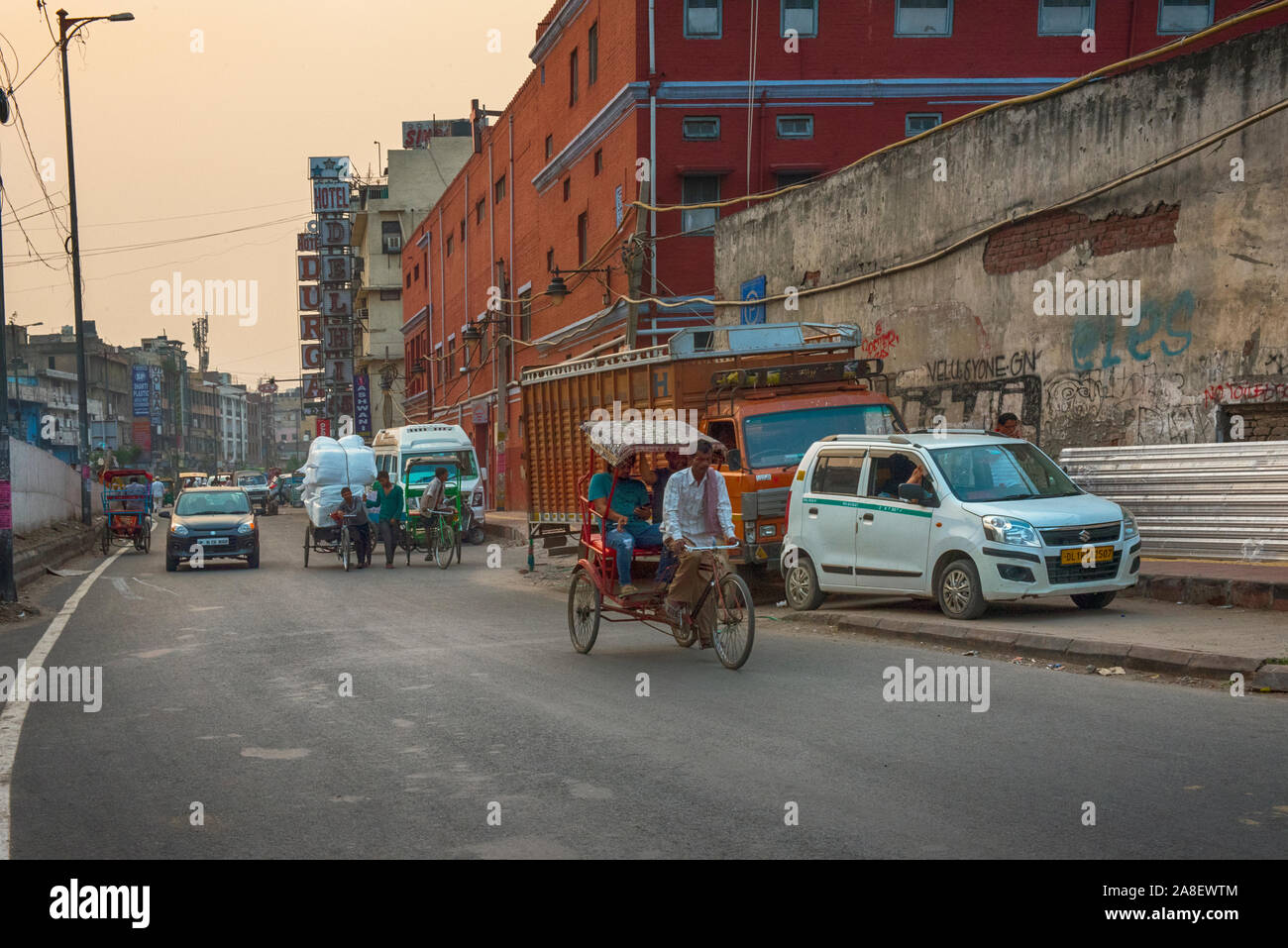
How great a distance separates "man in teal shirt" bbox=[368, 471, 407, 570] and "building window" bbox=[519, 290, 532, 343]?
17.0 meters

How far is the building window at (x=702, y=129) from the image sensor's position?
3247 cm

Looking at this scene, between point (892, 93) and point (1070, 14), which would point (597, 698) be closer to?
point (892, 93)

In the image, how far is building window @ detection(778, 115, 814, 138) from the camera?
33.2 metres

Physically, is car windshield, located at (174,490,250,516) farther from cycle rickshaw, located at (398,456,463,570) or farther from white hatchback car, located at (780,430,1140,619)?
white hatchback car, located at (780,430,1140,619)

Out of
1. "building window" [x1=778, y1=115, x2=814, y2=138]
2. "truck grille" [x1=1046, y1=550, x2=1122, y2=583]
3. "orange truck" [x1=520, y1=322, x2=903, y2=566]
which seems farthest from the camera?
"building window" [x1=778, y1=115, x2=814, y2=138]

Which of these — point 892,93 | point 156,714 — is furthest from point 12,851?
point 892,93

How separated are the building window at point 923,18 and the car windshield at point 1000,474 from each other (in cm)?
2274

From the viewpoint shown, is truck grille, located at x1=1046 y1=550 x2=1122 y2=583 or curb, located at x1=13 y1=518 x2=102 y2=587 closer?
truck grille, located at x1=1046 y1=550 x2=1122 y2=583

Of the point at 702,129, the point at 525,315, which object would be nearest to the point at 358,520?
the point at 702,129

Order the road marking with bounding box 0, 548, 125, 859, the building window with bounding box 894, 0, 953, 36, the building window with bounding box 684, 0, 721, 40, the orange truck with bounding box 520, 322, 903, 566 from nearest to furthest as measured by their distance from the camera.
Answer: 1. the road marking with bounding box 0, 548, 125, 859
2. the orange truck with bounding box 520, 322, 903, 566
3. the building window with bounding box 684, 0, 721, 40
4. the building window with bounding box 894, 0, 953, 36

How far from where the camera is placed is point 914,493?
1314 cm

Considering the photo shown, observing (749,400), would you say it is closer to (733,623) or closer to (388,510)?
(733,623)

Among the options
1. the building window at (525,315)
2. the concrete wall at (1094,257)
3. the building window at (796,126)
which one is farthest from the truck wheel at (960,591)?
the building window at (525,315)

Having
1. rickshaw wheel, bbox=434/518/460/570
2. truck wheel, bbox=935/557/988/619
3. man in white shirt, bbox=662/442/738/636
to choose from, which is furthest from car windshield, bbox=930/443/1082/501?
rickshaw wheel, bbox=434/518/460/570
